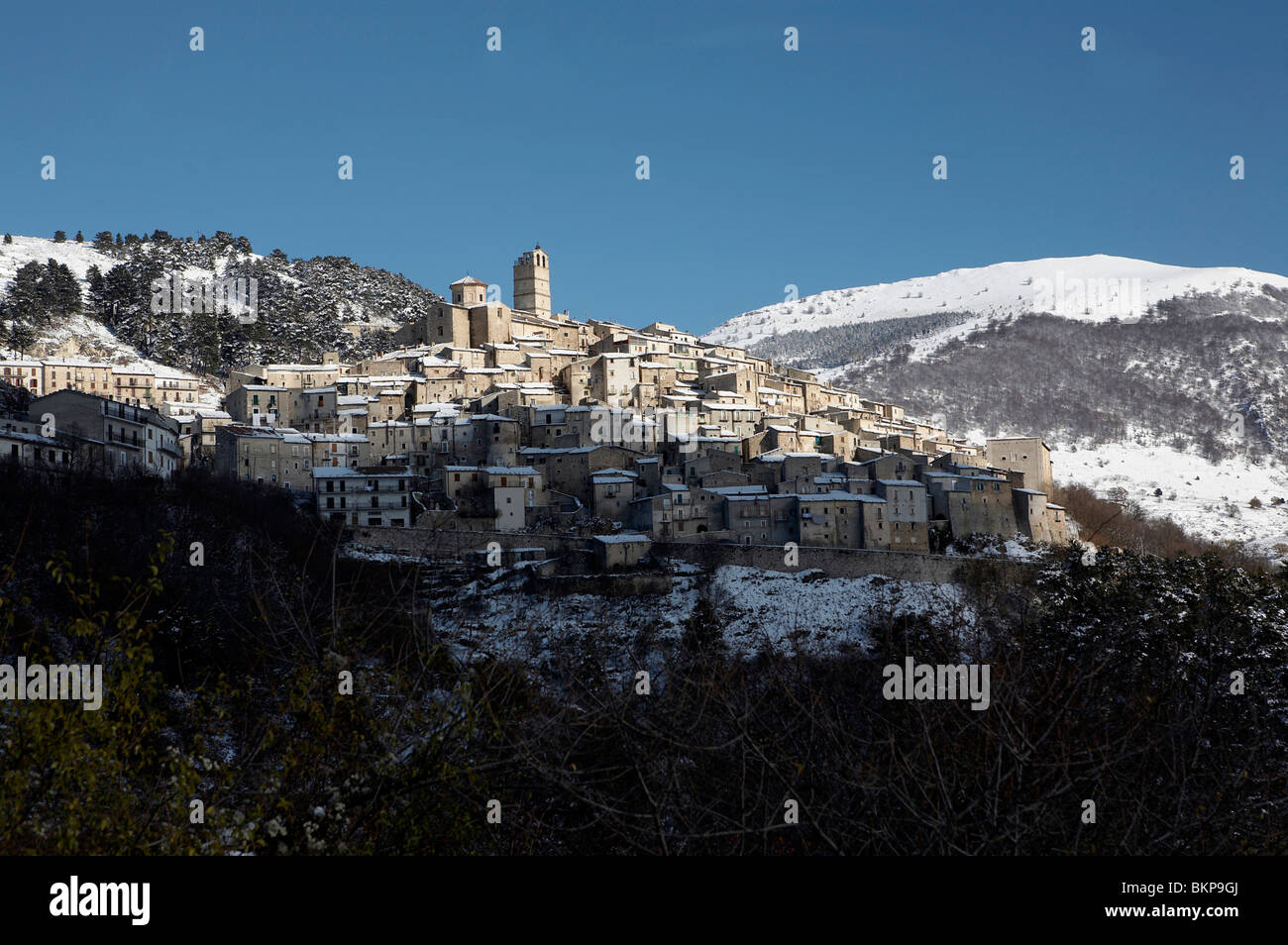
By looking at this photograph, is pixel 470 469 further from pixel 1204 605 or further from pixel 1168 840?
pixel 1168 840

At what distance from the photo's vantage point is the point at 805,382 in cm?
7788

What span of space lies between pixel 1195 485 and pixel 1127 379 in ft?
151

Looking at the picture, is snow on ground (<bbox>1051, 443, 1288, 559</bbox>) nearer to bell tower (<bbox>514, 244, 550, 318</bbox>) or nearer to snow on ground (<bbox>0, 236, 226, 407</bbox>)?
bell tower (<bbox>514, 244, 550, 318</bbox>)

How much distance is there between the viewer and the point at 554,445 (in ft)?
189

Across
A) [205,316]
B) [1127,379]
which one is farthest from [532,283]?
[1127,379]

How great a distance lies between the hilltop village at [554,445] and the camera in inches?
1882

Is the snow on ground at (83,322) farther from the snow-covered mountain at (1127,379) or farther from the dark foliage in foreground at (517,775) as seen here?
the snow-covered mountain at (1127,379)

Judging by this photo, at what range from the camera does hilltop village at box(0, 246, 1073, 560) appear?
157ft

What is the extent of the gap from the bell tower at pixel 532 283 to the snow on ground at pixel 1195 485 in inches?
1798

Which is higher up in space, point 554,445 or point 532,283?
point 532,283

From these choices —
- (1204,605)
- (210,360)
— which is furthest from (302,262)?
(1204,605)

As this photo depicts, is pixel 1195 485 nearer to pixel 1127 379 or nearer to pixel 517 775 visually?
pixel 1127 379
